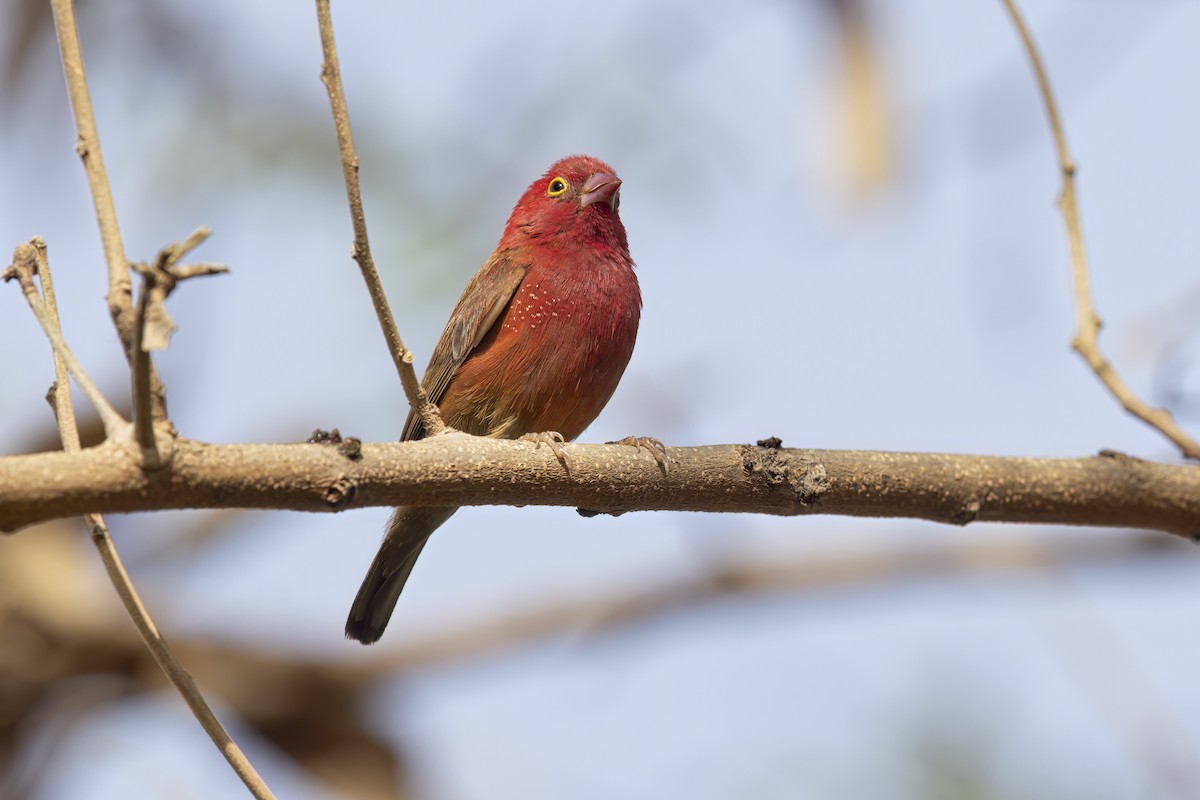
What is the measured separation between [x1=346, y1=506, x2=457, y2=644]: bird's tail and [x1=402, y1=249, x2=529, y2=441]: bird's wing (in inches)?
15.0

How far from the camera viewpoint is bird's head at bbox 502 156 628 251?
566 centimetres

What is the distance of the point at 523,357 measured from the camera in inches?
200

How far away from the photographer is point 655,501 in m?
3.61

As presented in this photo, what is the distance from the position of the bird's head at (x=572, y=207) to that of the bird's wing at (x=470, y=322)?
0.25 metres

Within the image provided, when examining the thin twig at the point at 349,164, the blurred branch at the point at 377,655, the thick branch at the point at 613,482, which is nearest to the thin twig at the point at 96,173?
the thick branch at the point at 613,482

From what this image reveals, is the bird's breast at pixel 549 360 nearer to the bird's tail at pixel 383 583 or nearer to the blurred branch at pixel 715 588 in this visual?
the bird's tail at pixel 383 583

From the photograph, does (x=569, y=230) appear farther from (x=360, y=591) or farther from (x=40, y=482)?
(x=40, y=482)

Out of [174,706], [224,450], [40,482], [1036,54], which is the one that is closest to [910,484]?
[1036,54]

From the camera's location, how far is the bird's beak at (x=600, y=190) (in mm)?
5723

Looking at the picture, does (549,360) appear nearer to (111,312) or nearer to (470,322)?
(470,322)

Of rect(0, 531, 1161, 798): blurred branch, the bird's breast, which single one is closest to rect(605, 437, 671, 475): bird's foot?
the bird's breast

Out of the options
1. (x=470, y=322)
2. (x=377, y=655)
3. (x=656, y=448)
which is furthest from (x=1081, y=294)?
(x=377, y=655)

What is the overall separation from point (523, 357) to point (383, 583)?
109cm

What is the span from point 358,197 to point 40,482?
0.92 m
